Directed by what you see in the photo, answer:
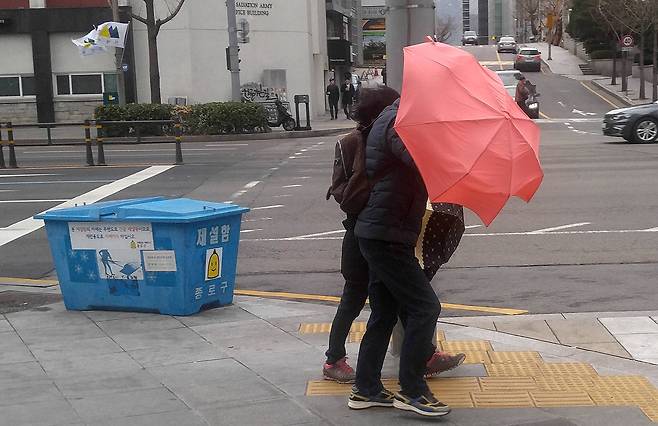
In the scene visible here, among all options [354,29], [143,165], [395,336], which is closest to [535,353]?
[395,336]

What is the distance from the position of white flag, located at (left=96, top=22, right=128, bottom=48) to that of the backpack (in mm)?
27841

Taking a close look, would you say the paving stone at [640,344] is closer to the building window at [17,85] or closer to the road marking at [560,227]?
the road marking at [560,227]

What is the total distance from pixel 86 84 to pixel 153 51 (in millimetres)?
5714

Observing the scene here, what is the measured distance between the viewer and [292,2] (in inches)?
1535

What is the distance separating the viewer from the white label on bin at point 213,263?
24.5 feet

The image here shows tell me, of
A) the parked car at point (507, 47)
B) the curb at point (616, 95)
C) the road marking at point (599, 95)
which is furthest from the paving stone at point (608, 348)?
the parked car at point (507, 47)

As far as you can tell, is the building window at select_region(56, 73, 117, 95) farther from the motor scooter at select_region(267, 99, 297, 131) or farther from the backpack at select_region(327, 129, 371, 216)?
the backpack at select_region(327, 129, 371, 216)

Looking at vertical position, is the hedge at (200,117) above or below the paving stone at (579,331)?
above

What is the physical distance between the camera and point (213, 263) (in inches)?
296

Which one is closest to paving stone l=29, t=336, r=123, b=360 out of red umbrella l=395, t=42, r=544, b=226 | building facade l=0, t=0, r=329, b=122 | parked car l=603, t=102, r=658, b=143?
red umbrella l=395, t=42, r=544, b=226

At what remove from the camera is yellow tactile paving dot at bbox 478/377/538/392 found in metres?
5.55

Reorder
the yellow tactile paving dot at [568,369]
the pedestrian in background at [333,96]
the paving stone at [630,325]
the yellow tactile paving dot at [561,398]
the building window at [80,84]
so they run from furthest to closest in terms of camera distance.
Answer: the pedestrian in background at [333,96] → the building window at [80,84] → the paving stone at [630,325] → the yellow tactile paving dot at [568,369] → the yellow tactile paving dot at [561,398]

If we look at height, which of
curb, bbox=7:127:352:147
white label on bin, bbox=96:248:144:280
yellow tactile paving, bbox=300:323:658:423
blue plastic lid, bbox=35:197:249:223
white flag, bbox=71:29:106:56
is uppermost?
white flag, bbox=71:29:106:56

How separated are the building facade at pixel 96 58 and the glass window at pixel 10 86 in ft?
0.13
